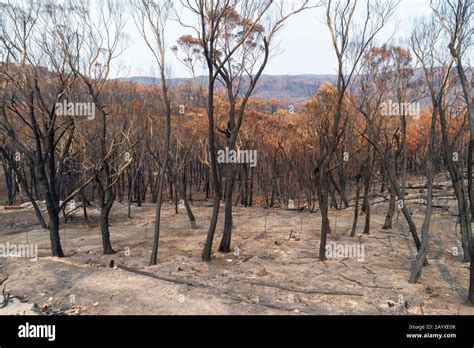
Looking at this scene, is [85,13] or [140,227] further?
[140,227]

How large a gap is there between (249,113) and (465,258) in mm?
18238

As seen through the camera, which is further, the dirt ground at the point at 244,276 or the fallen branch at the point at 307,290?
the fallen branch at the point at 307,290

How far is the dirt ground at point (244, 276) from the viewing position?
753 cm

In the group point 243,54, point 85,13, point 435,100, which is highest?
point 85,13

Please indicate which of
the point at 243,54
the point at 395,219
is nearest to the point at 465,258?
the point at 395,219

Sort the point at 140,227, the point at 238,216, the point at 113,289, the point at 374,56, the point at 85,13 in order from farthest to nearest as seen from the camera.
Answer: the point at 238,216, the point at 140,227, the point at 374,56, the point at 85,13, the point at 113,289

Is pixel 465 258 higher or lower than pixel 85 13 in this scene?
lower

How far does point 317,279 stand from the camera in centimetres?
987

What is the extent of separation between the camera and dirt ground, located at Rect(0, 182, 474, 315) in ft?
24.7

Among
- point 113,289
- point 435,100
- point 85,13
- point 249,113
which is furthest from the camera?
point 249,113

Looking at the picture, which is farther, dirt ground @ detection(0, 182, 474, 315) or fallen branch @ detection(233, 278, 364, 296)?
fallen branch @ detection(233, 278, 364, 296)

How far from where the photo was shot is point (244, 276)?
32.9ft

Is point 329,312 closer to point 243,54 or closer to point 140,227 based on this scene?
point 243,54

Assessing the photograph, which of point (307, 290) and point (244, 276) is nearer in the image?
point (307, 290)
